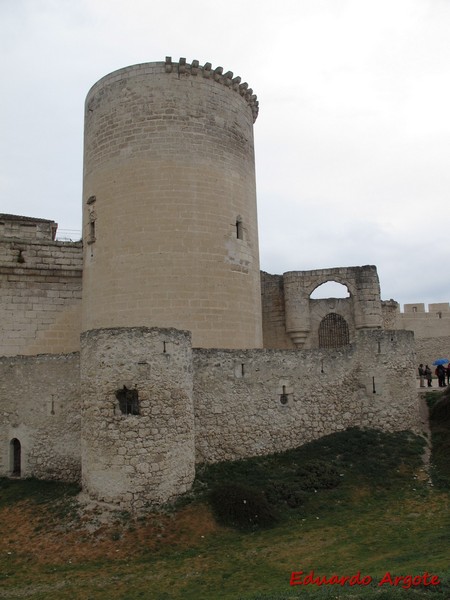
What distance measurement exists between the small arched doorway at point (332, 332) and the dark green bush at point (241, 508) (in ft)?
37.9

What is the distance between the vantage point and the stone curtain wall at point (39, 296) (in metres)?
18.0

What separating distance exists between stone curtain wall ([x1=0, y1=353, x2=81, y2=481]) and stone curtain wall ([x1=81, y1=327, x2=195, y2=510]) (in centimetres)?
152

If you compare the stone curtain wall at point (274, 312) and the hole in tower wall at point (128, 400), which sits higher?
the stone curtain wall at point (274, 312)

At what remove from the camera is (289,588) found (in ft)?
26.8

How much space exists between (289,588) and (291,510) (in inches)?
148

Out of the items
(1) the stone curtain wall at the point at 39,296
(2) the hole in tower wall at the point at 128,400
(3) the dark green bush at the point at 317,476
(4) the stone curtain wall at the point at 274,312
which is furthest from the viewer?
(4) the stone curtain wall at the point at 274,312

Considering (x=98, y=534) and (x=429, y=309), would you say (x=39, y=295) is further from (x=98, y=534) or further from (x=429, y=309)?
(x=429, y=309)

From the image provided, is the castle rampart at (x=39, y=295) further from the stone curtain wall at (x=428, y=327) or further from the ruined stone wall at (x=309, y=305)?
the stone curtain wall at (x=428, y=327)

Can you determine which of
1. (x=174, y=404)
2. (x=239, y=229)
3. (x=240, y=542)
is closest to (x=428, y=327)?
(x=239, y=229)

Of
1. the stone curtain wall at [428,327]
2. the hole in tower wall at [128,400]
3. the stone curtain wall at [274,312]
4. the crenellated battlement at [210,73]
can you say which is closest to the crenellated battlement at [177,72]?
the crenellated battlement at [210,73]

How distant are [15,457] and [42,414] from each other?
147cm

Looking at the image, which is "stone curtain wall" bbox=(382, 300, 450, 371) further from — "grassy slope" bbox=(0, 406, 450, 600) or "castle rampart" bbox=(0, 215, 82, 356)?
"castle rampart" bbox=(0, 215, 82, 356)

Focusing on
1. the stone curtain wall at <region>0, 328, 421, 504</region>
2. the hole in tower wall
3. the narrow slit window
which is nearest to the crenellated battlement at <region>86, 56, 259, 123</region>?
the narrow slit window

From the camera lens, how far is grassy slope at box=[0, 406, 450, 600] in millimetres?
8688
